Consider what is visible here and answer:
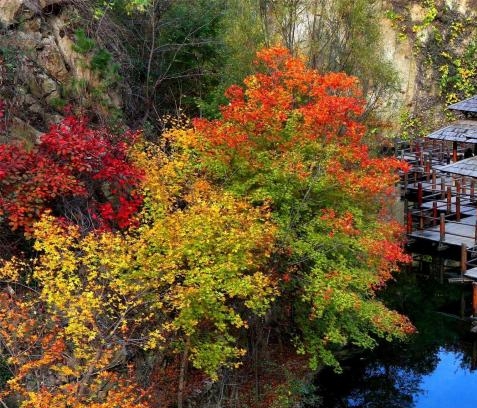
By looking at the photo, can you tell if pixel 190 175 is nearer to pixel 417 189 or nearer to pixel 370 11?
pixel 370 11

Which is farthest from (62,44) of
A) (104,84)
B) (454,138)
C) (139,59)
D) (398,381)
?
(454,138)

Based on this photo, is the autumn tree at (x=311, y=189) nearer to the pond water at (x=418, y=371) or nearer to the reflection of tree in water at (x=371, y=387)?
the reflection of tree in water at (x=371, y=387)

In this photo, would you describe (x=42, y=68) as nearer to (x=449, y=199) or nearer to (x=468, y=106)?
(x=468, y=106)

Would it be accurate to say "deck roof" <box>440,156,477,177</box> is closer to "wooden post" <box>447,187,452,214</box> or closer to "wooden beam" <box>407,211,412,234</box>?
"wooden post" <box>447,187,452,214</box>

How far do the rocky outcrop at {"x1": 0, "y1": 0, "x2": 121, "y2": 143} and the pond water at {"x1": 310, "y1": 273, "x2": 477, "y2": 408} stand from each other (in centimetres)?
1114

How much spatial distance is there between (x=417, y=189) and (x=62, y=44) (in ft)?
66.1

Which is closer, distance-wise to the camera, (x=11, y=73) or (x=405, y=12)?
(x=11, y=73)

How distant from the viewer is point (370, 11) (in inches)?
952

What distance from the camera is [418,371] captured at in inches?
828

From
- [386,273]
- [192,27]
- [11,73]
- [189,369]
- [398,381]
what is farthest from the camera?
[192,27]

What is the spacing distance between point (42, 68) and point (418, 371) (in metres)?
15.5

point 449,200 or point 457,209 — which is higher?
point 449,200

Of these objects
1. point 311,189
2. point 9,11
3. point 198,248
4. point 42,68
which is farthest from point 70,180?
point 9,11

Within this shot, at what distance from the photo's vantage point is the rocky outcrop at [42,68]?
53.1 ft
